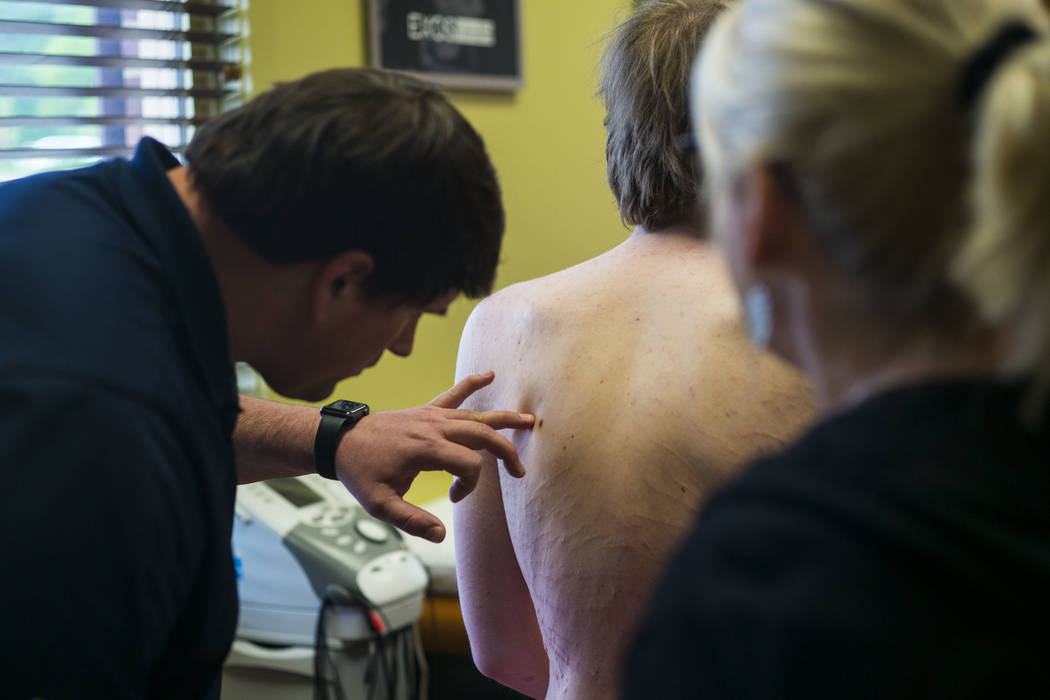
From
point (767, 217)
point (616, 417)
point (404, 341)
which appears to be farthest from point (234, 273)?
point (767, 217)

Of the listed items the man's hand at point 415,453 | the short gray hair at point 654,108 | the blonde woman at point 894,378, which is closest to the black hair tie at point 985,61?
the blonde woman at point 894,378

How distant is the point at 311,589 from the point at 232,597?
0.96 m

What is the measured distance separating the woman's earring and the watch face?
0.70 m

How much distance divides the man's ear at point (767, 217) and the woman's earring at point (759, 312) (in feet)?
0.09

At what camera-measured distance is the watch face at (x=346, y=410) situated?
49.3 inches

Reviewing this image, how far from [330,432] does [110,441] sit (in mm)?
475

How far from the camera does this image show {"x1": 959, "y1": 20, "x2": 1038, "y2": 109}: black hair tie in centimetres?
53

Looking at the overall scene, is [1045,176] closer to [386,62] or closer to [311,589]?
[311,589]

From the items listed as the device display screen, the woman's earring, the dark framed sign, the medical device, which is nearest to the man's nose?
the woman's earring

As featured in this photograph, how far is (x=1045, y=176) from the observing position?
521 millimetres

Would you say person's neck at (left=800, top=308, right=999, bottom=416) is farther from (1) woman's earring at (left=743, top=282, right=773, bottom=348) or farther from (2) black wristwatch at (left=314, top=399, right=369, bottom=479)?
(2) black wristwatch at (left=314, top=399, right=369, bottom=479)

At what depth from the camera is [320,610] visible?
1875mm

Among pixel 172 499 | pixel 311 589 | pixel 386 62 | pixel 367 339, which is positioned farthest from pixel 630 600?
pixel 386 62

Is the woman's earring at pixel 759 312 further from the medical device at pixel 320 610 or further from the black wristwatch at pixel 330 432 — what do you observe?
the medical device at pixel 320 610
